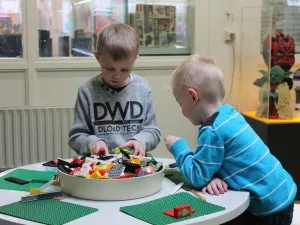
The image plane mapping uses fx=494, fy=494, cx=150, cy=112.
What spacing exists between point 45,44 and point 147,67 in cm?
78

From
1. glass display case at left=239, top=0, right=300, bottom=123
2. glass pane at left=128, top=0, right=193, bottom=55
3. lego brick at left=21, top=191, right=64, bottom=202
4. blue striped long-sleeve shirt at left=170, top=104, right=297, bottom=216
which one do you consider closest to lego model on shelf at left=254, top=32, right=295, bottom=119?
glass display case at left=239, top=0, right=300, bottom=123

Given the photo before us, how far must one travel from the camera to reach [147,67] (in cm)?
378

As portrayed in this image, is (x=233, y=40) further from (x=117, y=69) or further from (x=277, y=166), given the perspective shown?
(x=277, y=166)

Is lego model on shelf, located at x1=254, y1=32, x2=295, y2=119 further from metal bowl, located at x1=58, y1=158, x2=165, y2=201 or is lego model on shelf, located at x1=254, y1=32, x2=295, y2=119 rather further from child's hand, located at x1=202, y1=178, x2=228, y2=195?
metal bowl, located at x1=58, y1=158, x2=165, y2=201

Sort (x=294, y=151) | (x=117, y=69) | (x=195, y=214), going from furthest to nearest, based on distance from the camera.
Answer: (x=294, y=151), (x=117, y=69), (x=195, y=214)

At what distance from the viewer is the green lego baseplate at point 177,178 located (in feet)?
4.95

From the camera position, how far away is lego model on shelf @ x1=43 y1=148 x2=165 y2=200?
1350mm

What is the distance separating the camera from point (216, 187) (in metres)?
1.46

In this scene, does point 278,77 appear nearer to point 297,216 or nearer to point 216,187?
point 297,216

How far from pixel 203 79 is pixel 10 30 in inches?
97.4

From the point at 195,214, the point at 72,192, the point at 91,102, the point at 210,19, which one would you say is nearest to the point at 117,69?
the point at 91,102

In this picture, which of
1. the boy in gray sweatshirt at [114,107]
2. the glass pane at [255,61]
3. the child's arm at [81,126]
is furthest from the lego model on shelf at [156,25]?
the child's arm at [81,126]

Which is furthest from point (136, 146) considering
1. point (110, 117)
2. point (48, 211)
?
point (48, 211)

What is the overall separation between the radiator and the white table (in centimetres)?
215
